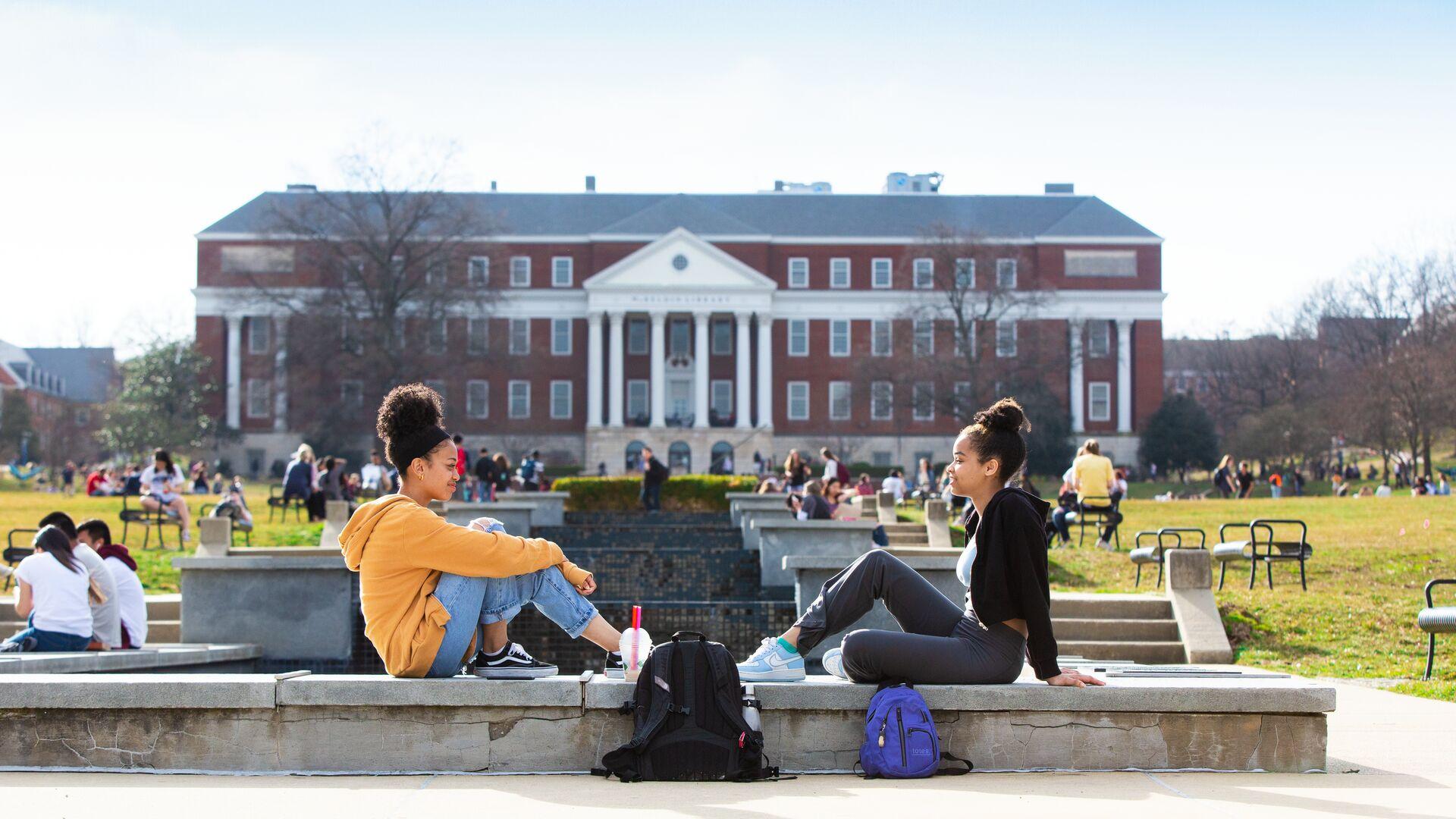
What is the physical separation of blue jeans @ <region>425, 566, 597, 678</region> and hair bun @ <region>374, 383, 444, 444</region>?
70cm

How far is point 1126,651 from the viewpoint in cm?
1320

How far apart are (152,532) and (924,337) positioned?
47555 millimetres

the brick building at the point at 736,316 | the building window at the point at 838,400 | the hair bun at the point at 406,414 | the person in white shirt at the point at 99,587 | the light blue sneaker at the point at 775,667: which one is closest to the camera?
the light blue sneaker at the point at 775,667

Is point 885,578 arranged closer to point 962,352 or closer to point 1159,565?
point 1159,565

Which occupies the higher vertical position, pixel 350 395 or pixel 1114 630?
pixel 350 395

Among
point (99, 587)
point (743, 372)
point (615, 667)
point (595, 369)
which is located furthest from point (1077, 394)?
point (615, 667)

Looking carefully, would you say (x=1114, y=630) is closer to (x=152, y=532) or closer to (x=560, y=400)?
(x=152, y=532)

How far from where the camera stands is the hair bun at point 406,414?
6.46 m

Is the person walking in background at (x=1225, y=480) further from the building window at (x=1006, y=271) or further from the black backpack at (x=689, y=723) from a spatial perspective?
the black backpack at (x=689, y=723)

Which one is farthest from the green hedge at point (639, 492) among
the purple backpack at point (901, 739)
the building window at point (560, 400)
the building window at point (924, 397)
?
the building window at point (560, 400)

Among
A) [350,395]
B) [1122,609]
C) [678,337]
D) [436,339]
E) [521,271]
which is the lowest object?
[1122,609]

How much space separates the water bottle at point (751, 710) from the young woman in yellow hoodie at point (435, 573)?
0.63m

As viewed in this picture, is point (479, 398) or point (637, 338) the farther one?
point (479, 398)

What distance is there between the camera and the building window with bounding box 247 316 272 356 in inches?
2899
